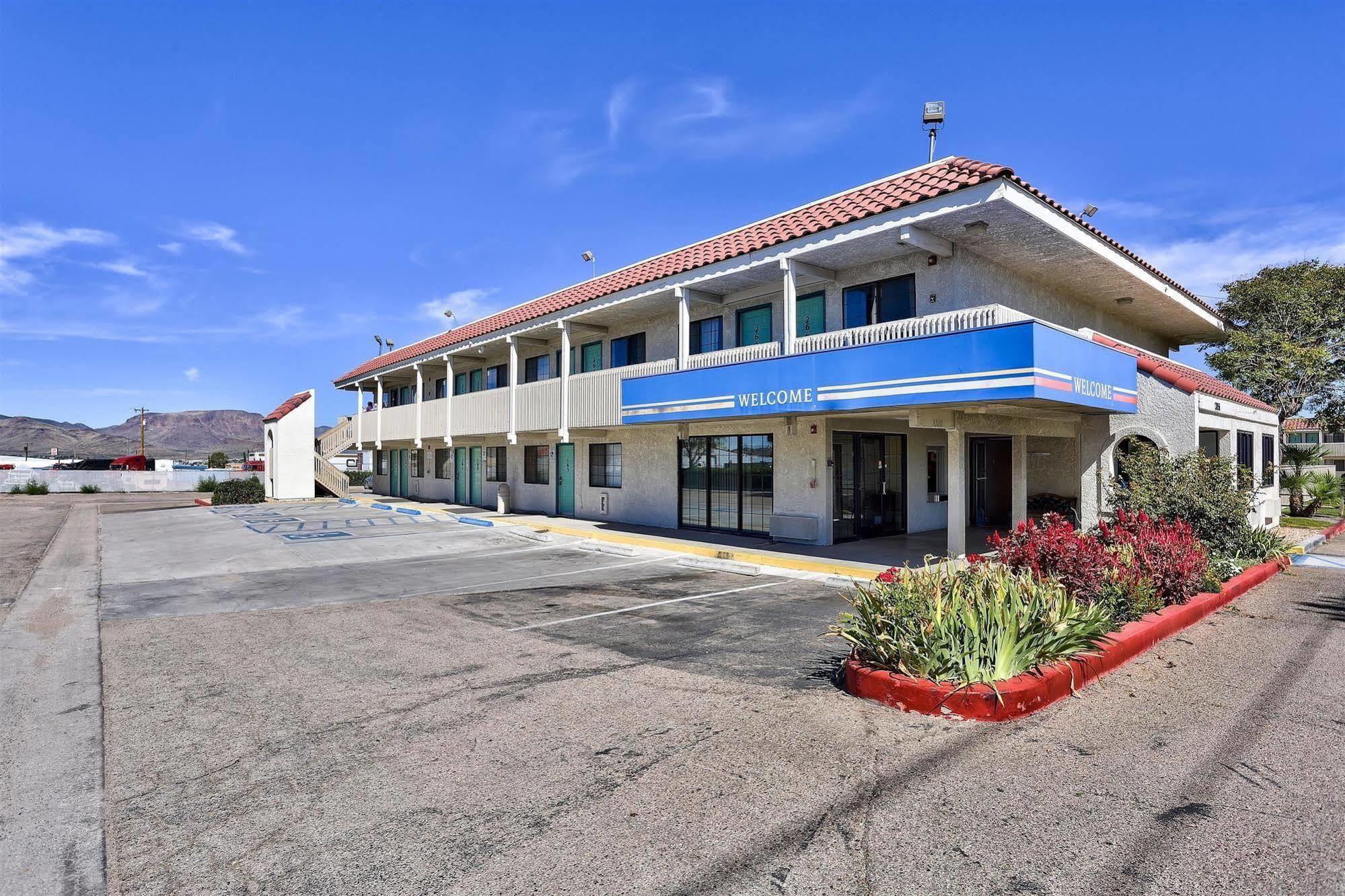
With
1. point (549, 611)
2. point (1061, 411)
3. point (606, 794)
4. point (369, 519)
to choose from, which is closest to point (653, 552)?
point (549, 611)

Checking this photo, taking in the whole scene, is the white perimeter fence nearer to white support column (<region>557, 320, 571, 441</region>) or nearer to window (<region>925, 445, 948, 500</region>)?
white support column (<region>557, 320, 571, 441</region>)

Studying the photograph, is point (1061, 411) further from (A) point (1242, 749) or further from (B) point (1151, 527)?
(A) point (1242, 749)

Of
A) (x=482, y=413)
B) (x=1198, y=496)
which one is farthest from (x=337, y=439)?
(x=1198, y=496)

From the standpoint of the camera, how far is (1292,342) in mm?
23844

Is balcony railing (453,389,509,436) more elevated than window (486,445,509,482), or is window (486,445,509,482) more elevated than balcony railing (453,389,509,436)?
balcony railing (453,389,509,436)

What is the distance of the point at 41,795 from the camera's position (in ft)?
14.4

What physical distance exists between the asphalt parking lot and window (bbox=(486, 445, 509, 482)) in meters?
18.1

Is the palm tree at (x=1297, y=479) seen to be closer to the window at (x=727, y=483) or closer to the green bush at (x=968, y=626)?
the window at (x=727, y=483)

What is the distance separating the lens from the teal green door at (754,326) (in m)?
16.5

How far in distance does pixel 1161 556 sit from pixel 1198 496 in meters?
3.20

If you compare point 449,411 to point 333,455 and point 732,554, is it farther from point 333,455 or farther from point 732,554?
point 732,554

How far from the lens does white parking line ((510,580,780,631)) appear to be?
891 centimetres

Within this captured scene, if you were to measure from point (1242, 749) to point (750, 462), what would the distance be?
500 inches

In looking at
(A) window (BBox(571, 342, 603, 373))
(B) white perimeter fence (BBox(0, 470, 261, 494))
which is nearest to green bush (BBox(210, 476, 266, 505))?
(A) window (BBox(571, 342, 603, 373))
